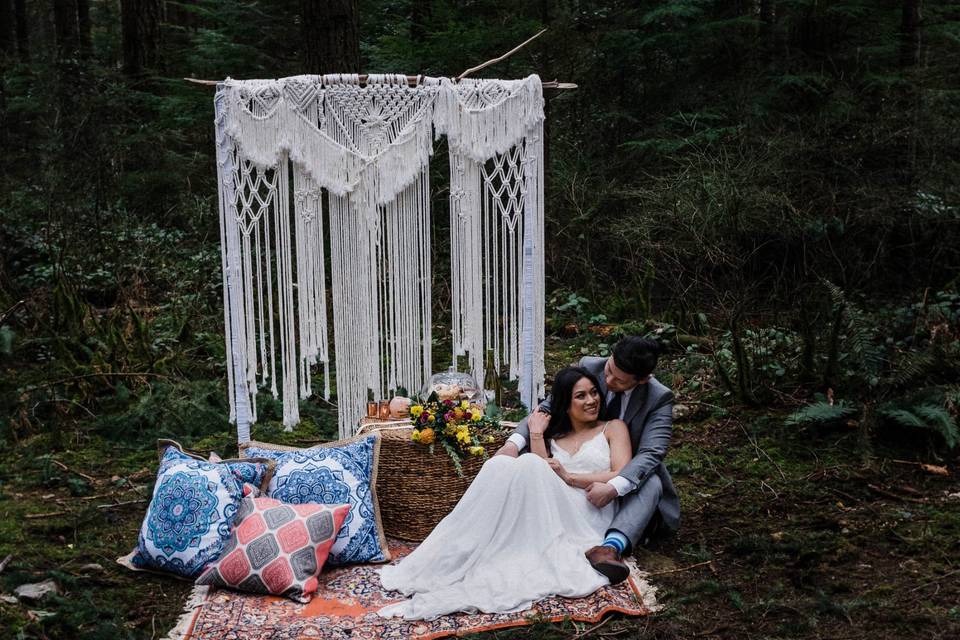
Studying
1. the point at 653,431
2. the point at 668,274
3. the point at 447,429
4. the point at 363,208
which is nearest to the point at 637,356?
the point at 653,431

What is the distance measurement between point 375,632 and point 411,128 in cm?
190

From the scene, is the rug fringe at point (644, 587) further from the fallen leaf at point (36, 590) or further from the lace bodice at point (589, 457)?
the fallen leaf at point (36, 590)

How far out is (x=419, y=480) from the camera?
3.28m

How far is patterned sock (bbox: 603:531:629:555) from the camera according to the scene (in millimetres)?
2990

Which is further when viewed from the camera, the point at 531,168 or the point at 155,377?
the point at 155,377

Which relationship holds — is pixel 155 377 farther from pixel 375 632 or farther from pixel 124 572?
pixel 375 632

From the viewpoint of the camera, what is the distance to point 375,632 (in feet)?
8.51

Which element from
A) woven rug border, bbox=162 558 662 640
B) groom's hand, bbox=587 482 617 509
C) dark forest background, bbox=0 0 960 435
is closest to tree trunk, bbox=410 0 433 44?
dark forest background, bbox=0 0 960 435

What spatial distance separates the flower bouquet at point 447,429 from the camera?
3221mm

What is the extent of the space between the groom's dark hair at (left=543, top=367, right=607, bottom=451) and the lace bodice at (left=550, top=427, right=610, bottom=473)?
0.09 metres

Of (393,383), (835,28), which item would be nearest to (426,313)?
(393,383)

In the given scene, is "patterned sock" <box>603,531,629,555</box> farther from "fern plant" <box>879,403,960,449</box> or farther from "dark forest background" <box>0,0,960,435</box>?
"dark forest background" <box>0,0,960,435</box>

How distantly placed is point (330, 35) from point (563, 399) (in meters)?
2.54

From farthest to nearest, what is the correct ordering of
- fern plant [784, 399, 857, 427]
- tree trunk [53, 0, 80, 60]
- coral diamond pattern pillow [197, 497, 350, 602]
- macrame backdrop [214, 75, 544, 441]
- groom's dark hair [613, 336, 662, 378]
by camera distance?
tree trunk [53, 0, 80, 60], fern plant [784, 399, 857, 427], macrame backdrop [214, 75, 544, 441], groom's dark hair [613, 336, 662, 378], coral diamond pattern pillow [197, 497, 350, 602]
